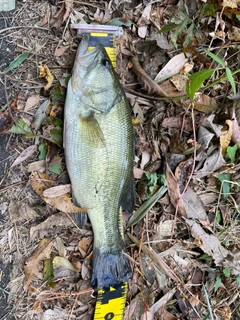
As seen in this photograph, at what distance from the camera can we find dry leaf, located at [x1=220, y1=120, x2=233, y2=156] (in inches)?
125

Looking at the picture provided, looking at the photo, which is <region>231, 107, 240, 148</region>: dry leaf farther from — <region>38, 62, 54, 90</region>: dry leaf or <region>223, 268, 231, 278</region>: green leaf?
<region>38, 62, 54, 90</region>: dry leaf

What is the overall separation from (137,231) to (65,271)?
66 cm

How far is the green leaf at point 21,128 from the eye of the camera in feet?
9.12

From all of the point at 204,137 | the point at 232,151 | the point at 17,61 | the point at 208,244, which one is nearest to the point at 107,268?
the point at 208,244

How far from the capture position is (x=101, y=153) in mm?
2734

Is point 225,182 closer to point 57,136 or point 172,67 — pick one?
point 172,67

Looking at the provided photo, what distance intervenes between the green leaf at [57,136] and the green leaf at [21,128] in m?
0.16

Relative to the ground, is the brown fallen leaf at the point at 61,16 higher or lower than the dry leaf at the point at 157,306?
higher

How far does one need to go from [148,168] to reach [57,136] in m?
0.81

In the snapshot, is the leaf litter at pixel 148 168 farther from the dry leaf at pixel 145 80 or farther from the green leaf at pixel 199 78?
the green leaf at pixel 199 78

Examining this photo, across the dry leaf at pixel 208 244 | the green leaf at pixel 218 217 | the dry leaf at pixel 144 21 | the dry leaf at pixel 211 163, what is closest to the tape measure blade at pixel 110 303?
the dry leaf at pixel 208 244

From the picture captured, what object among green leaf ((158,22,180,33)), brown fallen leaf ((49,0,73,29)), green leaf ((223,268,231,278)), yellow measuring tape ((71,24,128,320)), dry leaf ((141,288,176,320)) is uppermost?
brown fallen leaf ((49,0,73,29))

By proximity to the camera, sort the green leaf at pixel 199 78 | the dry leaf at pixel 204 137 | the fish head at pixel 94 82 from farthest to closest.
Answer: the dry leaf at pixel 204 137, the fish head at pixel 94 82, the green leaf at pixel 199 78

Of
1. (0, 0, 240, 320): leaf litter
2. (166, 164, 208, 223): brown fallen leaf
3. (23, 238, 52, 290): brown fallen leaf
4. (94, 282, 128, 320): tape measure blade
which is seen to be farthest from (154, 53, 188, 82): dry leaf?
(94, 282, 128, 320): tape measure blade
